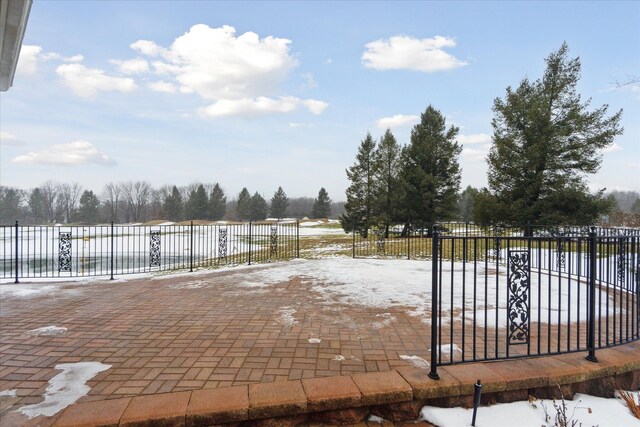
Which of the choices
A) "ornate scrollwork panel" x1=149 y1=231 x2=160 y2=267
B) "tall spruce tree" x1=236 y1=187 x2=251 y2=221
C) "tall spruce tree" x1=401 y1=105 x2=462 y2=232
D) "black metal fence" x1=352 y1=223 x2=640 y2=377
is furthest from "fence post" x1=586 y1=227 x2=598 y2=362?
"tall spruce tree" x1=236 y1=187 x2=251 y2=221

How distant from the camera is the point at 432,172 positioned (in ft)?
68.2

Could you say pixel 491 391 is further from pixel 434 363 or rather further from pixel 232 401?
pixel 232 401

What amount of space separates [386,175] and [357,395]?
65.9 feet

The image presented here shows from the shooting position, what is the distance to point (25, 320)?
430cm

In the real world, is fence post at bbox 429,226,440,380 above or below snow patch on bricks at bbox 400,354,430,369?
above

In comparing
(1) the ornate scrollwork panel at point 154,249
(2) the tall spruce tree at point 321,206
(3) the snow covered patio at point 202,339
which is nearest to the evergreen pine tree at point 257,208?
(2) the tall spruce tree at point 321,206

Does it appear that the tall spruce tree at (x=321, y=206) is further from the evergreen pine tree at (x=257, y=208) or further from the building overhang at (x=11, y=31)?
the building overhang at (x=11, y=31)

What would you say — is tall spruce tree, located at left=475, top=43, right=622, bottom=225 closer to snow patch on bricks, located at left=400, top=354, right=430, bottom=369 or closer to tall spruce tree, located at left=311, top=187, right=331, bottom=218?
snow patch on bricks, located at left=400, top=354, right=430, bottom=369

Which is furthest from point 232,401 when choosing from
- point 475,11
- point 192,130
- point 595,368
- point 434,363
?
point 192,130

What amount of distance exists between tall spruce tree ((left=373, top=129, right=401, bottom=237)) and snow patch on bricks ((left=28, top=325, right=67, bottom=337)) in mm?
18635

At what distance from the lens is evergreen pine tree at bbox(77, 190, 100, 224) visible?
175 ft

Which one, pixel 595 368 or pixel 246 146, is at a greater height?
pixel 246 146

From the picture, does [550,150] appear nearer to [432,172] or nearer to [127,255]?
[432,172]

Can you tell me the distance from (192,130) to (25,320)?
13.4 metres
